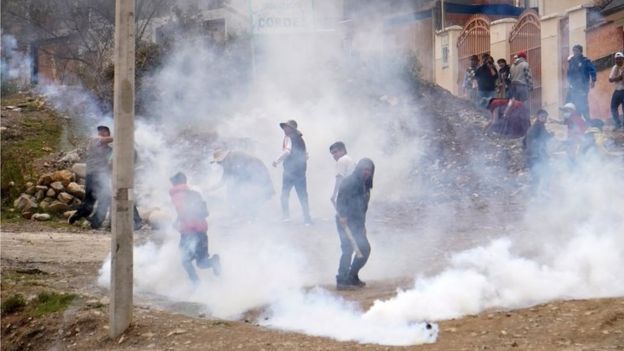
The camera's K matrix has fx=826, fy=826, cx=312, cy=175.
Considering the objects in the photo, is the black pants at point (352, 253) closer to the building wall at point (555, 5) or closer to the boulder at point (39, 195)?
the boulder at point (39, 195)

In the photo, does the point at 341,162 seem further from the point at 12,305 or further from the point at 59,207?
the point at 59,207

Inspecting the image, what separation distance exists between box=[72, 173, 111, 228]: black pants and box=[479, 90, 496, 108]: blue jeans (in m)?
8.34

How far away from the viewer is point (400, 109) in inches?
742

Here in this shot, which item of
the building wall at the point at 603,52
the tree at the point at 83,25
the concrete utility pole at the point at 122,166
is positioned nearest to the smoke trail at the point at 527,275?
the concrete utility pole at the point at 122,166

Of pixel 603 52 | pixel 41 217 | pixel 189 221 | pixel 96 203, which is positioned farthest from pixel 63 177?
pixel 603 52

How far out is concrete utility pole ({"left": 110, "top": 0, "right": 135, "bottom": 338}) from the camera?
6.89 meters

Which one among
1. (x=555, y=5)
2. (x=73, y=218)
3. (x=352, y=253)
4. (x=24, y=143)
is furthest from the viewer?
(x=555, y=5)

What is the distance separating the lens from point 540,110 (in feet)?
40.5

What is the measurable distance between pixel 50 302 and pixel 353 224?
3094 millimetres

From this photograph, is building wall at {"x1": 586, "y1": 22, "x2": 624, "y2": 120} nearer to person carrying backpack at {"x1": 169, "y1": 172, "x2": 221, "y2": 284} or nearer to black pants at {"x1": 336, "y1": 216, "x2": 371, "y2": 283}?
black pants at {"x1": 336, "y1": 216, "x2": 371, "y2": 283}

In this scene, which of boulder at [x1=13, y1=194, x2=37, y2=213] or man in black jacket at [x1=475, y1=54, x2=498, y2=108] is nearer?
boulder at [x1=13, y1=194, x2=37, y2=213]

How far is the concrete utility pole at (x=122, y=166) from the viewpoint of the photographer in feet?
22.6

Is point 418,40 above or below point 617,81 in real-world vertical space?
above

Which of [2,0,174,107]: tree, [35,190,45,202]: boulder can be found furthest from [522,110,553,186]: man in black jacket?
[2,0,174,107]: tree
